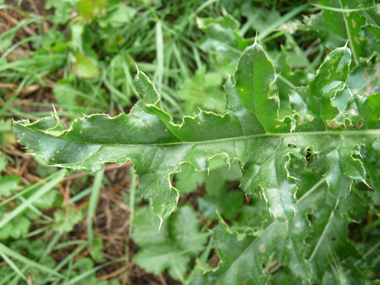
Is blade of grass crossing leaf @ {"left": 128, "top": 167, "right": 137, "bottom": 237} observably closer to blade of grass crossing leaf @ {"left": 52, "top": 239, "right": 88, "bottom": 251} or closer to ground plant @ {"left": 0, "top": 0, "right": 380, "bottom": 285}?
ground plant @ {"left": 0, "top": 0, "right": 380, "bottom": 285}

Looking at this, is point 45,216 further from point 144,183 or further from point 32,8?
point 32,8

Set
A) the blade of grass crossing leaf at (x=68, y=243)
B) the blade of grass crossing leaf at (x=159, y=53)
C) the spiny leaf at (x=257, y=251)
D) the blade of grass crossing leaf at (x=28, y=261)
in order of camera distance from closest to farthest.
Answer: the spiny leaf at (x=257, y=251)
the blade of grass crossing leaf at (x=28, y=261)
the blade of grass crossing leaf at (x=159, y=53)
the blade of grass crossing leaf at (x=68, y=243)

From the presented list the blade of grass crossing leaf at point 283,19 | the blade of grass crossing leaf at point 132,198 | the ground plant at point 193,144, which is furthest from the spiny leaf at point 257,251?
the blade of grass crossing leaf at point 283,19

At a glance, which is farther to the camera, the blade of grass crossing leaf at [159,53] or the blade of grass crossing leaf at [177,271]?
the blade of grass crossing leaf at [159,53]

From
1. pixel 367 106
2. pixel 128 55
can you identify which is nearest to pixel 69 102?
pixel 128 55

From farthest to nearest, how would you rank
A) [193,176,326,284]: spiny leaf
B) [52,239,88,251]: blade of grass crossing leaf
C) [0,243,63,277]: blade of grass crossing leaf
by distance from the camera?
[52,239,88,251]: blade of grass crossing leaf, [0,243,63,277]: blade of grass crossing leaf, [193,176,326,284]: spiny leaf

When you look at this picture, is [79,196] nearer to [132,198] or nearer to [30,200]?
[30,200]

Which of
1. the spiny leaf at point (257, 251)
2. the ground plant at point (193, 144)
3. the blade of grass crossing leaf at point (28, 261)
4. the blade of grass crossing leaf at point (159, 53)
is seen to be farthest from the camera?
the blade of grass crossing leaf at point (159, 53)

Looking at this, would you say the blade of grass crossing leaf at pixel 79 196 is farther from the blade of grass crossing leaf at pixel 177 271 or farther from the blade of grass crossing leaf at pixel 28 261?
the blade of grass crossing leaf at pixel 177 271

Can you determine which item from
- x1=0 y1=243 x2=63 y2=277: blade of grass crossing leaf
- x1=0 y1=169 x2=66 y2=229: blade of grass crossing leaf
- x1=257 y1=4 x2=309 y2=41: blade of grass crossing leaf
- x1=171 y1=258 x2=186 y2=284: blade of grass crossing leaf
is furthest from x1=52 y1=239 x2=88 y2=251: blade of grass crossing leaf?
x1=257 y1=4 x2=309 y2=41: blade of grass crossing leaf
